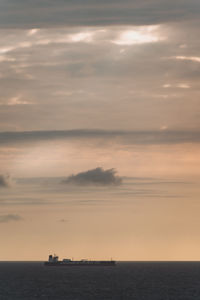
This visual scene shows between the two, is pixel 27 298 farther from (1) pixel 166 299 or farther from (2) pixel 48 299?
(1) pixel 166 299

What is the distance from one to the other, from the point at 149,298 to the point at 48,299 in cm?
3110

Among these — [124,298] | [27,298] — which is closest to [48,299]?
[27,298]

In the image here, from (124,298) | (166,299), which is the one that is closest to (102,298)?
(124,298)

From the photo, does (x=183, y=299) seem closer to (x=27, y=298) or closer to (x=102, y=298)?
(x=102, y=298)

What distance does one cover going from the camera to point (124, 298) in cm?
19862

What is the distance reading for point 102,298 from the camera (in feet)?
651

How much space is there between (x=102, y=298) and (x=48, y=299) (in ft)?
54.9

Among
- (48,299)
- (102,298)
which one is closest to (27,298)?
(48,299)

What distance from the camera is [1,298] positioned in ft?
634

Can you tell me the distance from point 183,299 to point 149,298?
34.9ft

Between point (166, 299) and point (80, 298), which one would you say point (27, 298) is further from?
point (166, 299)

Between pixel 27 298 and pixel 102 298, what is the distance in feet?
75.3

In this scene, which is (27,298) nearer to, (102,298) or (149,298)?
(102,298)

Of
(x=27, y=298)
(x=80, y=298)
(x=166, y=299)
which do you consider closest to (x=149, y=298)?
(x=166, y=299)
